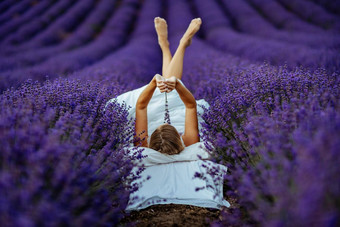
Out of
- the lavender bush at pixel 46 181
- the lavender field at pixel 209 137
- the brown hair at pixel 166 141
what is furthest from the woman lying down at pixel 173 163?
the lavender bush at pixel 46 181

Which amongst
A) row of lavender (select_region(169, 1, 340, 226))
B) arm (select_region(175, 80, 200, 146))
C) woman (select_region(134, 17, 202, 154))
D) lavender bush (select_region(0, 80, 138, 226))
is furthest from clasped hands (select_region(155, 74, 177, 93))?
lavender bush (select_region(0, 80, 138, 226))

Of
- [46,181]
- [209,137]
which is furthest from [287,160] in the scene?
[209,137]

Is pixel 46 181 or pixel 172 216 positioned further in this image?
pixel 172 216

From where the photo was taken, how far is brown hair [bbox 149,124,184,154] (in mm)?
1690

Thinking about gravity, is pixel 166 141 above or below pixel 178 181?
above

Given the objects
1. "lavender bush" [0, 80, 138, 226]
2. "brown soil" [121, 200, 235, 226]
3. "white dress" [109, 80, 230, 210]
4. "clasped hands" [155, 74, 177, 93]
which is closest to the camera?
"lavender bush" [0, 80, 138, 226]

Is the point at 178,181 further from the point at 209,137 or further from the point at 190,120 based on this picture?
the point at 190,120

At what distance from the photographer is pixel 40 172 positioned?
0.65m

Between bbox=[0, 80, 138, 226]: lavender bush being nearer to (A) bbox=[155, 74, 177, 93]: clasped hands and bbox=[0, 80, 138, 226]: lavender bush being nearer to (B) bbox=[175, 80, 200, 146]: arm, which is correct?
(A) bbox=[155, 74, 177, 93]: clasped hands

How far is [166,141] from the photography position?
1.69m

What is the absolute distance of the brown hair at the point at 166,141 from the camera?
66.6 inches

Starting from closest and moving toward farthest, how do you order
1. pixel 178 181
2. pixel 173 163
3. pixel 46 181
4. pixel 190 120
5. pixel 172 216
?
pixel 46 181 < pixel 172 216 < pixel 178 181 < pixel 173 163 < pixel 190 120

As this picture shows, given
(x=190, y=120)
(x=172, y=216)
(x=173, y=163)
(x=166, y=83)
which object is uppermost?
(x=166, y=83)

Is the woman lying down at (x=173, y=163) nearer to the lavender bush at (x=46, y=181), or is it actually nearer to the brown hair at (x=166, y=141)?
the brown hair at (x=166, y=141)
